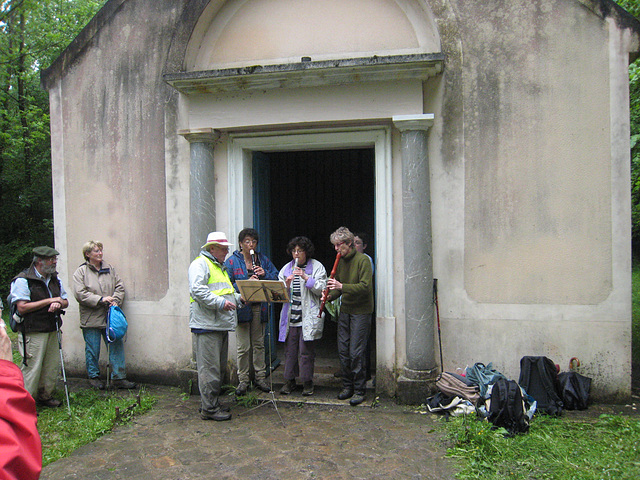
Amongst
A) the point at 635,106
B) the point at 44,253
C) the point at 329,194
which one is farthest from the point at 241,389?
the point at 635,106

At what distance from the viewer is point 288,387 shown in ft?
19.7

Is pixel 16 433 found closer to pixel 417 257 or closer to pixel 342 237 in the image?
pixel 342 237

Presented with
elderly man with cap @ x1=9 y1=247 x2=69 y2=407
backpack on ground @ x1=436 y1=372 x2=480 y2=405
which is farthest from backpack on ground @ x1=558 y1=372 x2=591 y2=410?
elderly man with cap @ x1=9 y1=247 x2=69 y2=407

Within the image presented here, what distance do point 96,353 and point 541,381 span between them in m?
5.15

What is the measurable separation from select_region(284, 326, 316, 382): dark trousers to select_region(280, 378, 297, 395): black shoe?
0.06 meters

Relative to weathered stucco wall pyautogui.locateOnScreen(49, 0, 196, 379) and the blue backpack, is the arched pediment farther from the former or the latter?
the blue backpack

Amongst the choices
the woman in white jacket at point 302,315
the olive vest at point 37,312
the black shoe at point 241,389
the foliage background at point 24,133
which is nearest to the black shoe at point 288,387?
the woman in white jacket at point 302,315

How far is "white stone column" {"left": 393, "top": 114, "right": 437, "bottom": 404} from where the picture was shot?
562 centimetres

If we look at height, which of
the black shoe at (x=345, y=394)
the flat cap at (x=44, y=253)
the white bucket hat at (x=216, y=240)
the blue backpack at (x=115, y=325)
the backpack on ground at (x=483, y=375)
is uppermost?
the white bucket hat at (x=216, y=240)

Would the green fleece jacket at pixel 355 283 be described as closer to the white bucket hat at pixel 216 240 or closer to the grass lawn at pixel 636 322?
the white bucket hat at pixel 216 240

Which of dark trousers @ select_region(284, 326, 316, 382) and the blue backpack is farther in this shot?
the blue backpack

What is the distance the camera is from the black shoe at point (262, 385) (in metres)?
6.02

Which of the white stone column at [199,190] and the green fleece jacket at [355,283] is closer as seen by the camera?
the green fleece jacket at [355,283]

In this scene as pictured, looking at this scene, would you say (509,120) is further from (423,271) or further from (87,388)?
(87,388)
